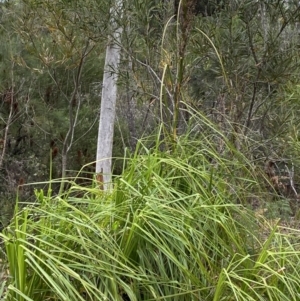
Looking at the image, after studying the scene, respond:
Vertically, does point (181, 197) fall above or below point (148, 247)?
above

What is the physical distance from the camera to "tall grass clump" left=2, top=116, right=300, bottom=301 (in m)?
1.79

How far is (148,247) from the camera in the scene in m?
1.95

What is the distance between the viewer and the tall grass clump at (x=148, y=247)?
1.79 m

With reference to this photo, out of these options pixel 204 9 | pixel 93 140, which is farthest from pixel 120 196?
pixel 93 140

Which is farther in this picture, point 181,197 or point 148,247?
point 181,197

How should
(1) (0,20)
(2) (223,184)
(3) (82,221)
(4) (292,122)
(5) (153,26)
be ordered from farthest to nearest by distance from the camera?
(1) (0,20) → (4) (292,122) → (5) (153,26) → (2) (223,184) → (3) (82,221)

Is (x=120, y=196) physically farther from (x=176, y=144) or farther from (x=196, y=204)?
(x=176, y=144)

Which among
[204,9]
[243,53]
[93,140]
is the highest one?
[204,9]

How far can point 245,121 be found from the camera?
4.07m

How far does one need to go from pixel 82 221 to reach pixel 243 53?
2.26 m

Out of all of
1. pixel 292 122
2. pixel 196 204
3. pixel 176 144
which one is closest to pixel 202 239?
pixel 196 204

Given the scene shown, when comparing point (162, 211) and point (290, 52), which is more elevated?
point (290, 52)

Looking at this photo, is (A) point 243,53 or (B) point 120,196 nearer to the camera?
(B) point 120,196

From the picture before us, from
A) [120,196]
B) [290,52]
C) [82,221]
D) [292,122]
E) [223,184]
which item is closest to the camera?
[82,221]
